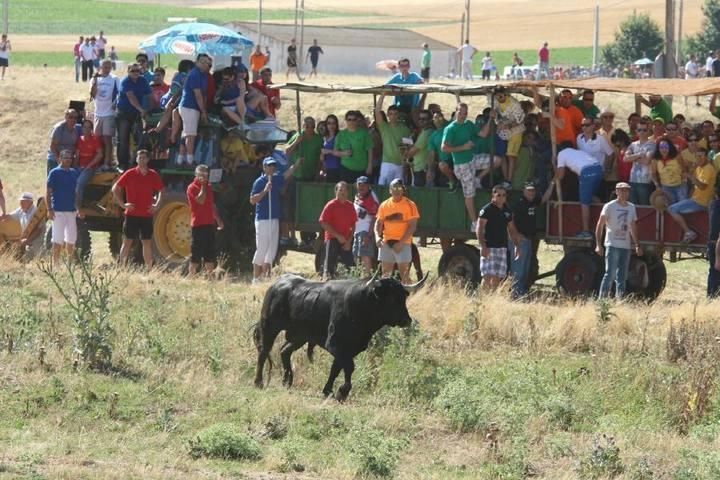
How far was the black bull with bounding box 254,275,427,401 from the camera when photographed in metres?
14.4

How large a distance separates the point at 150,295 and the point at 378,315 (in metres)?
5.11

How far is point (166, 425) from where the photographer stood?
13438 millimetres

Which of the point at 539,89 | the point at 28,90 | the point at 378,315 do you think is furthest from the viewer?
the point at 28,90

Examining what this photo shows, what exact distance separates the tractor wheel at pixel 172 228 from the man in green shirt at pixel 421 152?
3.21 meters

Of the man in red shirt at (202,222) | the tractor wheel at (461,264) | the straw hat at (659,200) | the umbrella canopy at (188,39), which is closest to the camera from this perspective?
the straw hat at (659,200)

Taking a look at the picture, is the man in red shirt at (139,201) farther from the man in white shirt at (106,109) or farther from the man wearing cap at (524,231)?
the man wearing cap at (524,231)

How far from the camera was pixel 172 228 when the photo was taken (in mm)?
23000

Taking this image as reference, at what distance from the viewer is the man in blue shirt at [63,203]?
21.7 meters

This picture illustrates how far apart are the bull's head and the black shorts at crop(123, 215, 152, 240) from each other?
Answer: 7978mm

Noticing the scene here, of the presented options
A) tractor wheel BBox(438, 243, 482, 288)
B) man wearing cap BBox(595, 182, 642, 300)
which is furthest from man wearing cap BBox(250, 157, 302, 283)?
man wearing cap BBox(595, 182, 642, 300)

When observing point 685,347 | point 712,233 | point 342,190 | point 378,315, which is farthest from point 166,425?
point 712,233

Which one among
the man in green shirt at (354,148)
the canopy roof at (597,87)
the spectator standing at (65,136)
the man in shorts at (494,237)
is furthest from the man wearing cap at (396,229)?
the spectator standing at (65,136)

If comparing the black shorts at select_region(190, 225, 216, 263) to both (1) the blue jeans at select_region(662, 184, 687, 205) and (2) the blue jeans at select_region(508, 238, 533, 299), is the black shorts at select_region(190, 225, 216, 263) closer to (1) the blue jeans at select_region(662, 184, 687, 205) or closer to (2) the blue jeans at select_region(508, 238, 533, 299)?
(2) the blue jeans at select_region(508, 238, 533, 299)

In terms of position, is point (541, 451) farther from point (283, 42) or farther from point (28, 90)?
point (283, 42)
